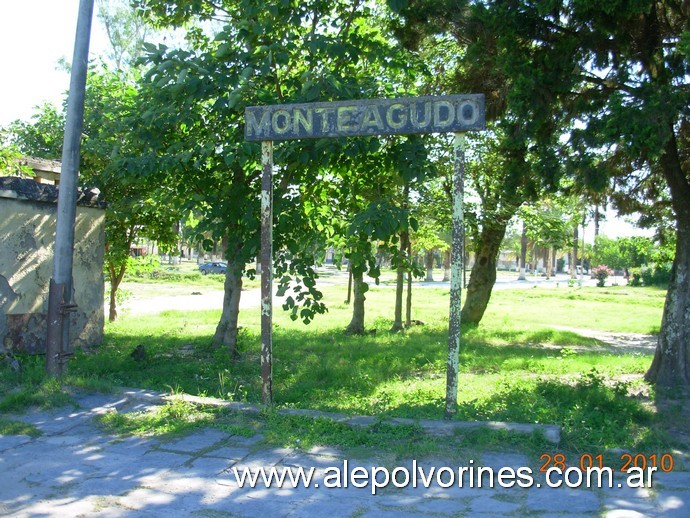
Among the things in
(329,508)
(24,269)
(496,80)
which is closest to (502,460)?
(329,508)

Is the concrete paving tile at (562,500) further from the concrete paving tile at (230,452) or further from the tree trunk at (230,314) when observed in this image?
the tree trunk at (230,314)

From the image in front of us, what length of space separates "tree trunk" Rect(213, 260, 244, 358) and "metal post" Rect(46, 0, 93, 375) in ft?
8.34

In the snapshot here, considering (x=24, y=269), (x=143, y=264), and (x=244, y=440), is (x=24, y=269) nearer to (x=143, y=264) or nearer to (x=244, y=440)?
(x=244, y=440)

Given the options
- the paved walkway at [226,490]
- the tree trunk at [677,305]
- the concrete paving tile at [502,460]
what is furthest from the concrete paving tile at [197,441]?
the tree trunk at [677,305]

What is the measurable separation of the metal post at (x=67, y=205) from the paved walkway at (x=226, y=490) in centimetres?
189

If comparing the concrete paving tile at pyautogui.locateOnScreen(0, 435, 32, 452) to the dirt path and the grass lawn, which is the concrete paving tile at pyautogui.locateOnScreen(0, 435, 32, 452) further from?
the dirt path

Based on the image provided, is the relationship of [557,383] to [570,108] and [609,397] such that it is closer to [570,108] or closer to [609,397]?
[609,397]

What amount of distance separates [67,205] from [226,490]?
160 inches

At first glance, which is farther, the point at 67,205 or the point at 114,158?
the point at 114,158

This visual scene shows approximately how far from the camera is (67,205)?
6848mm

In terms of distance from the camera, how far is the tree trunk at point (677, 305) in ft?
25.8

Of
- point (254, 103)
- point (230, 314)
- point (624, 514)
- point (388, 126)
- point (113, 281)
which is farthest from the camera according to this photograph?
point (113, 281)

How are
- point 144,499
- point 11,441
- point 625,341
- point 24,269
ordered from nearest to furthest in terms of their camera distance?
point 144,499
point 11,441
point 24,269
point 625,341

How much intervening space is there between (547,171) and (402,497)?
4.87 metres
